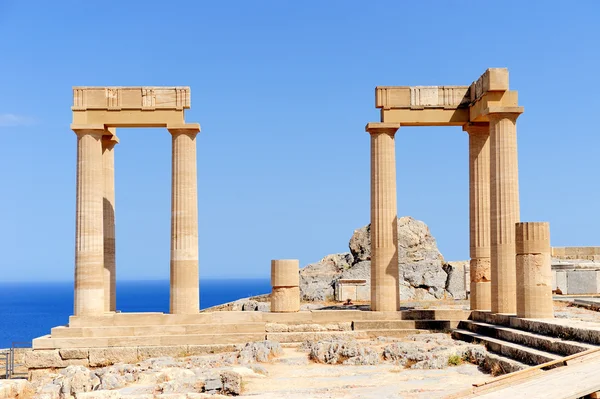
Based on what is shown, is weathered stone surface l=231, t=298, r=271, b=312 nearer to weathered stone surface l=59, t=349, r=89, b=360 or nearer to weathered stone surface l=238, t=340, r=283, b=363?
weathered stone surface l=238, t=340, r=283, b=363

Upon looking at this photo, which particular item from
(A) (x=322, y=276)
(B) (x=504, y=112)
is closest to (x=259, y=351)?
(B) (x=504, y=112)

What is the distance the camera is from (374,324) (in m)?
28.2

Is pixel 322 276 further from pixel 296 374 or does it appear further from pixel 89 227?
pixel 296 374

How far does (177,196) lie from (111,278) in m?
5.26

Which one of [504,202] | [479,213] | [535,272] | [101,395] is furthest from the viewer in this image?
[479,213]

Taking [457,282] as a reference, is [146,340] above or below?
below

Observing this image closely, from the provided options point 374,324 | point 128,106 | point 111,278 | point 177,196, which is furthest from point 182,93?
point 374,324

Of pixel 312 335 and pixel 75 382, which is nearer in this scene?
pixel 75 382

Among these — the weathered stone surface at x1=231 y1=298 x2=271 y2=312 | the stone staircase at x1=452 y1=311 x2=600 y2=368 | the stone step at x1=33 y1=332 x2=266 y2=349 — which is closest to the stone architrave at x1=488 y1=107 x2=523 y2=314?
the stone staircase at x1=452 y1=311 x2=600 y2=368

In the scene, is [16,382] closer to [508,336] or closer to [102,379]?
[102,379]

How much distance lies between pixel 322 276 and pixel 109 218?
1755 cm

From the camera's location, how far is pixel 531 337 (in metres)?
21.6

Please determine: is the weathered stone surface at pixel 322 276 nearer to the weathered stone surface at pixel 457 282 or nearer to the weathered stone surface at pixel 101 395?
the weathered stone surface at pixel 457 282

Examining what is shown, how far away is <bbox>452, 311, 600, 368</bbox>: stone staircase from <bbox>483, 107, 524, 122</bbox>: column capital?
7.32 meters
